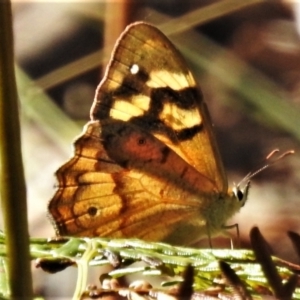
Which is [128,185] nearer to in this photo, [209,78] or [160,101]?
[160,101]

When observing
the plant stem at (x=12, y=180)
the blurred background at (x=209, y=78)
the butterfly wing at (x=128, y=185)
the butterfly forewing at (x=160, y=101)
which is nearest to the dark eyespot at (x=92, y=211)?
the butterfly wing at (x=128, y=185)

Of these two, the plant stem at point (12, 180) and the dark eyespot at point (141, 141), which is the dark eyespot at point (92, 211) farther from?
the plant stem at point (12, 180)

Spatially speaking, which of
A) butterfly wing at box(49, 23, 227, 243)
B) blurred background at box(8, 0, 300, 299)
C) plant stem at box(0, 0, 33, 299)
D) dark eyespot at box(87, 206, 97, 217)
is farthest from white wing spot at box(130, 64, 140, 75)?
blurred background at box(8, 0, 300, 299)

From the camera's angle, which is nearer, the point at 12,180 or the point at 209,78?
the point at 12,180

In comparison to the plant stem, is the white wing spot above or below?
above

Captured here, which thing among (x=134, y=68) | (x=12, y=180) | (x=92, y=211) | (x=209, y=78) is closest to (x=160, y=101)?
(x=134, y=68)

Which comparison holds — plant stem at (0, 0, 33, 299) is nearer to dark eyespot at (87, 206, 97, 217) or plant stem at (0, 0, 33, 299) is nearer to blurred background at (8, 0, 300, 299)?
dark eyespot at (87, 206, 97, 217)

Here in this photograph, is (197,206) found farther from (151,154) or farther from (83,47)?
(83,47)
